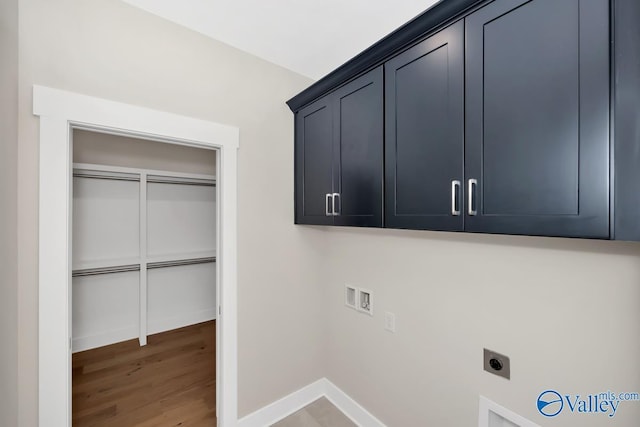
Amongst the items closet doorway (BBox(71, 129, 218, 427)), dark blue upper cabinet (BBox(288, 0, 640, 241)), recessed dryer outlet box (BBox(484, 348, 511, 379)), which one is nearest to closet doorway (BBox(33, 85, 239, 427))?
closet doorway (BBox(71, 129, 218, 427))

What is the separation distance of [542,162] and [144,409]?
9.72 ft

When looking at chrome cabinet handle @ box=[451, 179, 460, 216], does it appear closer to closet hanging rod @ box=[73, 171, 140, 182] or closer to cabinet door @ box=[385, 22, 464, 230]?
cabinet door @ box=[385, 22, 464, 230]

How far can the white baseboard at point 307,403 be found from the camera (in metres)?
1.97

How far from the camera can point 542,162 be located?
889 mm

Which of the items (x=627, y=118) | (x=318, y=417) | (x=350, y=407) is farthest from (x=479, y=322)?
(x=318, y=417)

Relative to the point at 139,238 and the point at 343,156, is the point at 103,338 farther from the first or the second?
the point at 343,156

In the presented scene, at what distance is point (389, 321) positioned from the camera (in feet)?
6.10

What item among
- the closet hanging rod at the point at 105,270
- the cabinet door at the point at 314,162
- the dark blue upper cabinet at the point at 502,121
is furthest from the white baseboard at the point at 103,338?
the dark blue upper cabinet at the point at 502,121

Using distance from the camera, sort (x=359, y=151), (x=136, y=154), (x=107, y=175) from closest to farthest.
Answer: (x=359, y=151) → (x=107, y=175) → (x=136, y=154)

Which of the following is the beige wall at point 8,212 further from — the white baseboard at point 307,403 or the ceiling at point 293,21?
the white baseboard at point 307,403

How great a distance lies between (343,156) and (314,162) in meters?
0.32

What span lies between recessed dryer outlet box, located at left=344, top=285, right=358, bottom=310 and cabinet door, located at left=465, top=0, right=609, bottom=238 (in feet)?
3.94

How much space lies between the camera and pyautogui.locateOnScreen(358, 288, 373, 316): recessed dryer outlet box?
1.97 metres

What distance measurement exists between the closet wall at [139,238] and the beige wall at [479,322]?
239 centimetres
